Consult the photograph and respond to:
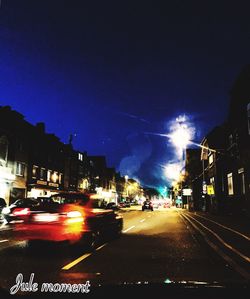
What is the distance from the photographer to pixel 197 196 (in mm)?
60938

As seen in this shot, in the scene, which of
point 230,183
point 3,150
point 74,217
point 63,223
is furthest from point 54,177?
point 63,223

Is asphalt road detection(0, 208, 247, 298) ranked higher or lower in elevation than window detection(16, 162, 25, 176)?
lower

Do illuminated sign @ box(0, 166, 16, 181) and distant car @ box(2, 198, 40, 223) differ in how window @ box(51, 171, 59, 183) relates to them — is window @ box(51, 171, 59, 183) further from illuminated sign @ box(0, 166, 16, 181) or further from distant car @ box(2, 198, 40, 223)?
distant car @ box(2, 198, 40, 223)

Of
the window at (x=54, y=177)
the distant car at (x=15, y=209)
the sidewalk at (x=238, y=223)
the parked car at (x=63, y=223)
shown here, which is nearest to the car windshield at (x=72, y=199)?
the parked car at (x=63, y=223)

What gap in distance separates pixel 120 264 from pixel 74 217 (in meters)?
2.61

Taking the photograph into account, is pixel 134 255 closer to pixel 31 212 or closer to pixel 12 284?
pixel 31 212

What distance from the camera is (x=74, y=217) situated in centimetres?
1015

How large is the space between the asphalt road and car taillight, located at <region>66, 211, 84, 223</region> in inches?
37.4

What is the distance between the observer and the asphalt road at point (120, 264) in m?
6.57

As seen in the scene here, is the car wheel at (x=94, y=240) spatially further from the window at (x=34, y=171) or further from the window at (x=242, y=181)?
the window at (x=34, y=171)

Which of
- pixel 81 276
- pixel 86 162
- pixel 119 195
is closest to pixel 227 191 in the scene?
pixel 81 276

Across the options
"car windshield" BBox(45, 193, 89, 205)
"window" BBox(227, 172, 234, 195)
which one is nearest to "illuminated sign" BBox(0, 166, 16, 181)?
"window" BBox(227, 172, 234, 195)

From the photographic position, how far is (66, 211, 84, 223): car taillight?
10.0 metres

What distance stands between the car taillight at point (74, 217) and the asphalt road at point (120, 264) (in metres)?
0.95
